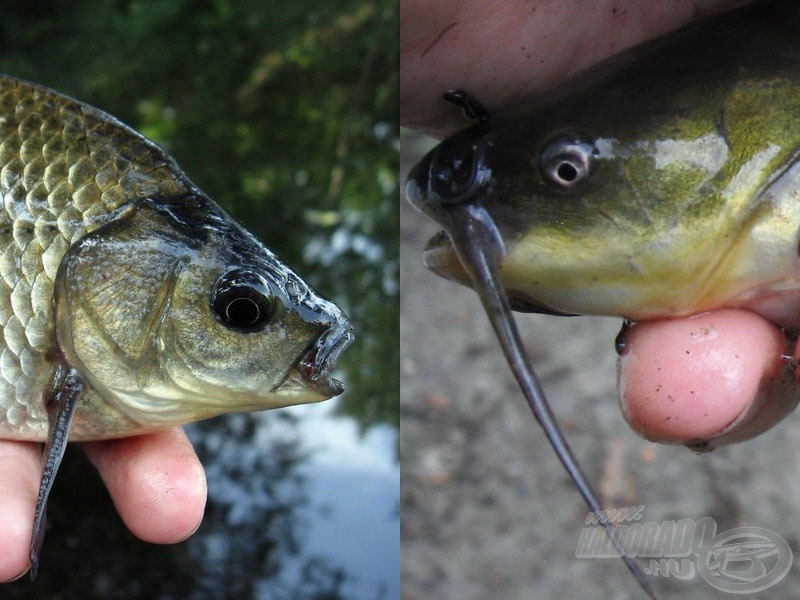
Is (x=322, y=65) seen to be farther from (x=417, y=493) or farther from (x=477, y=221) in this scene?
(x=477, y=221)

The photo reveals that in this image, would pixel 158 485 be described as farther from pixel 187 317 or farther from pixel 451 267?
pixel 451 267

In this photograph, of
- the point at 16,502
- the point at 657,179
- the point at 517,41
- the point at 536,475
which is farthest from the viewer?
the point at 536,475

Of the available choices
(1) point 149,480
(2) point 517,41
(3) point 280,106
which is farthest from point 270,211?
(1) point 149,480

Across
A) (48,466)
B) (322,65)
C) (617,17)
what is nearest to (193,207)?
(48,466)

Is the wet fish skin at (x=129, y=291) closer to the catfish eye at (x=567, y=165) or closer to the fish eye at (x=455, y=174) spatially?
the fish eye at (x=455, y=174)

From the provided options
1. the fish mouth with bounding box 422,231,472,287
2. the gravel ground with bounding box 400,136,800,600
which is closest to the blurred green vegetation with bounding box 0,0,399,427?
the gravel ground with bounding box 400,136,800,600

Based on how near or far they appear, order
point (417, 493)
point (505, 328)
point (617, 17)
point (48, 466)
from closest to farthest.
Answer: point (505, 328)
point (48, 466)
point (617, 17)
point (417, 493)

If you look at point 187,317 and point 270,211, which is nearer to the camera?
point 187,317

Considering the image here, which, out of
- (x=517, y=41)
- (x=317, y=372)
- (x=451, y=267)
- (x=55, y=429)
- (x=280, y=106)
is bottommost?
(x=280, y=106)
